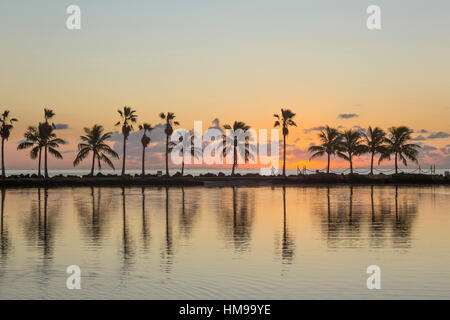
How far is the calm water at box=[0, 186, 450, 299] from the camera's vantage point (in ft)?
42.4

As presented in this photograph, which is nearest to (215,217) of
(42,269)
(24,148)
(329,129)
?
(42,269)

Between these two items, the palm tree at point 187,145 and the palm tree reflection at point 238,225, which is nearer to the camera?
the palm tree reflection at point 238,225

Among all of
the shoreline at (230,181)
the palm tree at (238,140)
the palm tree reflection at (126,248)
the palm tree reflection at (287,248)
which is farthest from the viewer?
the palm tree at (238,140)

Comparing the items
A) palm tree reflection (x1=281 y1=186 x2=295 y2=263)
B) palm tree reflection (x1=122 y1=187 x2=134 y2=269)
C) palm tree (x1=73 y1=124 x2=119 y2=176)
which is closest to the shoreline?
palm tree (x1=73 y1=124 x2=119 y2=176)

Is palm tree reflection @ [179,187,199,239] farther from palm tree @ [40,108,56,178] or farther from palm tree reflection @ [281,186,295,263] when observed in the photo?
palm tree @ [40,108,56,178]

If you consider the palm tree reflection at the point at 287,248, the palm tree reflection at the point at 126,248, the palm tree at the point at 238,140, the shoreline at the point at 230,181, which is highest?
the palm tree at the point at 238,140

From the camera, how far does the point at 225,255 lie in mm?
17812

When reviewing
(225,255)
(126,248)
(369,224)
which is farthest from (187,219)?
(225,255)

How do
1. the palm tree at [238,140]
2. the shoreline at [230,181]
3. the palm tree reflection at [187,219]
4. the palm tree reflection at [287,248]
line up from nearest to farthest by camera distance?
the palm tree reflection at [287,248] → the palm tree reflection at [187,219] → the shoreline at [230,181] → the palm tree at [238,140]

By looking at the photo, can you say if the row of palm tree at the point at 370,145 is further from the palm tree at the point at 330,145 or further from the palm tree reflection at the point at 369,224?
the palm tree reflection at the point at 369,224

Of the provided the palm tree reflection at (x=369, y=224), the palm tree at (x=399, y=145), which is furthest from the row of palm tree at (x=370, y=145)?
the palm tree reflection at (x=369, y=224)

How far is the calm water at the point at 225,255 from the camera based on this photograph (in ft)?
42.4
